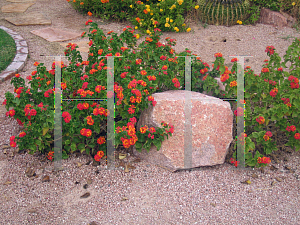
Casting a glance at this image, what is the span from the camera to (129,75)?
2771 millimetres

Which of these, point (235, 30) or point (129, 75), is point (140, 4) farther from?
point (129, 75)

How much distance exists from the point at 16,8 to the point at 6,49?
2537 mm

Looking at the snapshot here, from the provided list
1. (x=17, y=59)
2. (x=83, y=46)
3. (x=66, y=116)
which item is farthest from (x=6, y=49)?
(x=66, y=116)

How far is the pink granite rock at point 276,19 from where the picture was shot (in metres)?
5.89

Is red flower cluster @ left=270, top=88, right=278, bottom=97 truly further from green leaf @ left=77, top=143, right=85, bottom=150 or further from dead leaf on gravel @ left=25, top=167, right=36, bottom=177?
dead leaf on gravel @ left=25, top=167, right=36, bottom=177

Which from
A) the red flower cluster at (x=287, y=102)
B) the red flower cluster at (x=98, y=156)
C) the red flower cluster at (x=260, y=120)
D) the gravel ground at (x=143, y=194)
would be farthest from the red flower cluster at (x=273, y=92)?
the red flower cluster at (x=98, y=156)

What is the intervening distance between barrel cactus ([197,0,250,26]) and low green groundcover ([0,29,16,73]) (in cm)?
388

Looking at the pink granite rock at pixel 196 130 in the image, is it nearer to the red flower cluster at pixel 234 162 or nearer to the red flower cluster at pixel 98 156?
the red flower cluster at pixel 234 162

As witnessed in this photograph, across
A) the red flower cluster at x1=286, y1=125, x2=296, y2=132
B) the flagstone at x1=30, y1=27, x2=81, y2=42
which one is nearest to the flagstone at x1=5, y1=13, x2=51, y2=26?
the flagstone at x1=30, y1=27, x2=81, y2=42

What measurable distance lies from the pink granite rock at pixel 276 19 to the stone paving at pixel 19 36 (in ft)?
12.7

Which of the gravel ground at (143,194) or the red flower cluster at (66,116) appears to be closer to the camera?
the gravel ground at (143,194)

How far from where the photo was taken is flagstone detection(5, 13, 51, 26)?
5.96 metres

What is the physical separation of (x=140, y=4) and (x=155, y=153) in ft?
13.0

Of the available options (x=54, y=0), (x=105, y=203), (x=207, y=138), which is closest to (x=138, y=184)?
(x=105, y=203)
